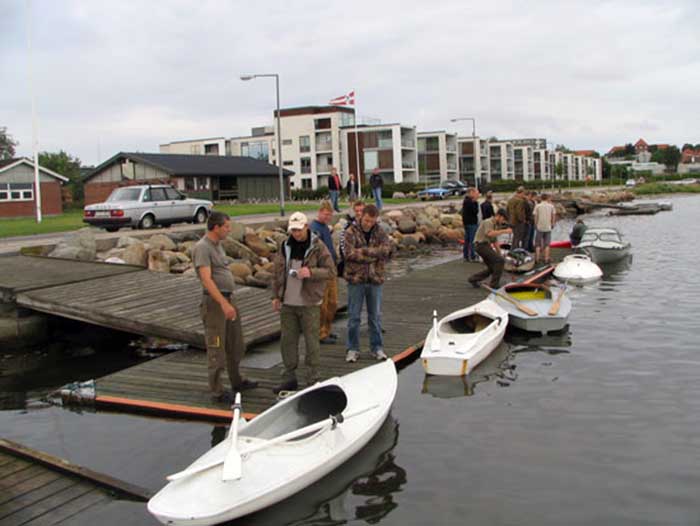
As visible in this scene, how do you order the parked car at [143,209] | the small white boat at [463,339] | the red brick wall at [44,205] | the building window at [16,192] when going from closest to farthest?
the small white boat at [463,339] → the parked car at [143,209] → the building window at [16,192] → the red brick wall at [44,205]

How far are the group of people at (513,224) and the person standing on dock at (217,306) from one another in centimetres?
821

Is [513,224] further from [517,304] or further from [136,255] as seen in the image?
[136,255]

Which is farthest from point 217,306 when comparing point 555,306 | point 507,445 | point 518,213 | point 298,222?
point 518,213

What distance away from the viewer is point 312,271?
8.41 meters

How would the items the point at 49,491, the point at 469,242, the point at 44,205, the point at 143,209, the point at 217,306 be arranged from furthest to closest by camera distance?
the point at 44,205, the point at 143,209, the point at 469,242, the point at 217,306, the point at 49,491

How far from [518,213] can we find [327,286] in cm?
1022

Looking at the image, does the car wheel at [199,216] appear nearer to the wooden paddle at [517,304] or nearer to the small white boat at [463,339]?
the wooden paddle at [517,304]

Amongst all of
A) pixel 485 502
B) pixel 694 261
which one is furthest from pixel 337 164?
pixel 485 502

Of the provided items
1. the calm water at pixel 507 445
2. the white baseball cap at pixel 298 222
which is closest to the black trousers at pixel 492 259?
the calm water at pixel 507 445

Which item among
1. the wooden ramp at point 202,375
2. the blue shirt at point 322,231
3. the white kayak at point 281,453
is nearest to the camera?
the white kayak at point 281,453

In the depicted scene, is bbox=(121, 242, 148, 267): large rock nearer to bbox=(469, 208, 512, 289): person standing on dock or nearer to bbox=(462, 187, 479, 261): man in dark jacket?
bbox=(462, 187, 479, 261): man in dark jacket

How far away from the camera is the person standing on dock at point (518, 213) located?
19672 mm

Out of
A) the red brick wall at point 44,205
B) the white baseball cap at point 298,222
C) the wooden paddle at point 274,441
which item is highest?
the red brick wall at point 44,205

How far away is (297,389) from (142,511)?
2.94 metres
